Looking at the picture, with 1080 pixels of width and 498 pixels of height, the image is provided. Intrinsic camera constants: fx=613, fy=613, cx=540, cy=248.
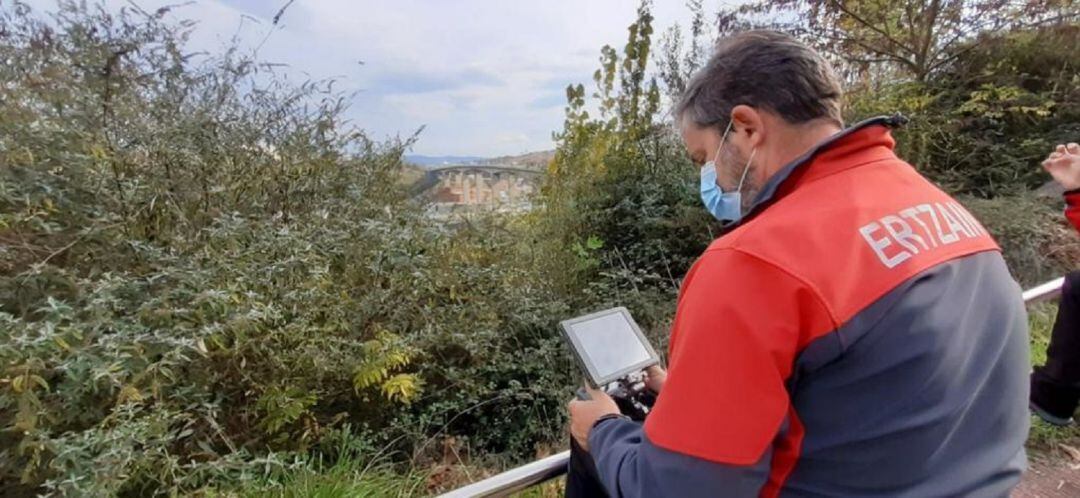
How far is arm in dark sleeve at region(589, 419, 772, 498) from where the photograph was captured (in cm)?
84

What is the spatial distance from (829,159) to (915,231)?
17 cm

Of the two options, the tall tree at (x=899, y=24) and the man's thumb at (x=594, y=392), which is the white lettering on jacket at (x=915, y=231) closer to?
the man's thumb at (x=594, y=392)

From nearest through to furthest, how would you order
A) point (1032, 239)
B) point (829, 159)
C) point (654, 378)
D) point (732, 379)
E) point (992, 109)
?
point (732, 379)
point (829, 159)
point (654, 378)
point (1032, 239)
point (992, 109)

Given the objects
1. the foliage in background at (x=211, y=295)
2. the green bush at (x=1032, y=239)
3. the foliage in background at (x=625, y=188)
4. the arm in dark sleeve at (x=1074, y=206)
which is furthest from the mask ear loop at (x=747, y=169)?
the green bush at (x=1032, y=239)

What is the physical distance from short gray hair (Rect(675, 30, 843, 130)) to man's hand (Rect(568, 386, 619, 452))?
58cm

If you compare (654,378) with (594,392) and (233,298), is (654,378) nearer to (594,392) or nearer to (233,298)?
(594,392)

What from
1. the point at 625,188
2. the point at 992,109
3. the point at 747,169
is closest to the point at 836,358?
the point at 747,169

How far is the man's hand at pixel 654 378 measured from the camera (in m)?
1.38

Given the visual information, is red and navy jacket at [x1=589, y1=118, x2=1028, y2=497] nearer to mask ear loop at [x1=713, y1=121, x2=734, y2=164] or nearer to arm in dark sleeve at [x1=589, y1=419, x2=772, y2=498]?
arm in dark sleeve at [x1=589, y1=419, x2=772, y2=498]

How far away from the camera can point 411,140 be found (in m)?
3.98

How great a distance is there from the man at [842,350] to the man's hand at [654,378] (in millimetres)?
344

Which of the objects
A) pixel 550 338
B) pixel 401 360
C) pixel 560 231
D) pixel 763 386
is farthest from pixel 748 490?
pixel 560 231

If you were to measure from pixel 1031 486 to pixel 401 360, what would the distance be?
299 cm

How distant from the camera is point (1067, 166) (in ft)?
7.88
